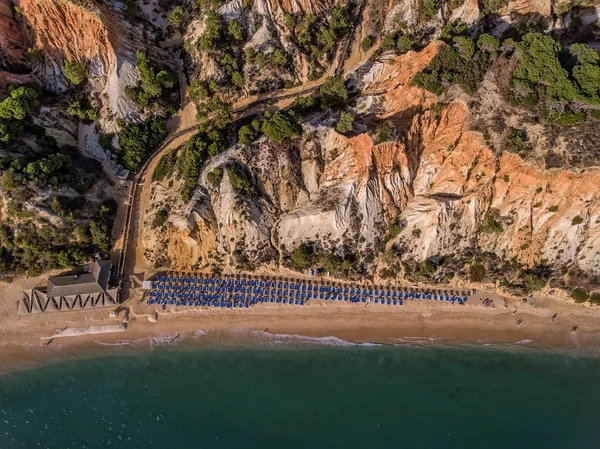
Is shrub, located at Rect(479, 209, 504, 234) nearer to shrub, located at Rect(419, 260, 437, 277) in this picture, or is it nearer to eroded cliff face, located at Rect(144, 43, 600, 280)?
eroded cliff face, located at Rect(144, 43, 600, 280)

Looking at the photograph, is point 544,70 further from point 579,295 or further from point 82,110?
point 82,110

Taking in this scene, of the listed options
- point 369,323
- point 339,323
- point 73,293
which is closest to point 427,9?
point 369,323

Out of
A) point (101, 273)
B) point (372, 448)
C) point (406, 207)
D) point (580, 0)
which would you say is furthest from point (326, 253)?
point (580, 0)

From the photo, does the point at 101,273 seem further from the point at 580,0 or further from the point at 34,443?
the point at 580,0

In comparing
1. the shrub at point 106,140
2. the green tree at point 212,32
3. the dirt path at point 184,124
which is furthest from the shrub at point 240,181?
the green tree at point 212,32

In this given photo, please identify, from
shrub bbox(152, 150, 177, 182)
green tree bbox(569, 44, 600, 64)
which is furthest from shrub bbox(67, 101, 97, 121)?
green tree bbox(569, 44, 600, 64)

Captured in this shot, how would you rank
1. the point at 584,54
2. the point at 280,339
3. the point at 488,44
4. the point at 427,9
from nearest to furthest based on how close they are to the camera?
1. the point at 584,54
2. the point at 488,44
3. the point at 280,339
4. the point at 427,9
